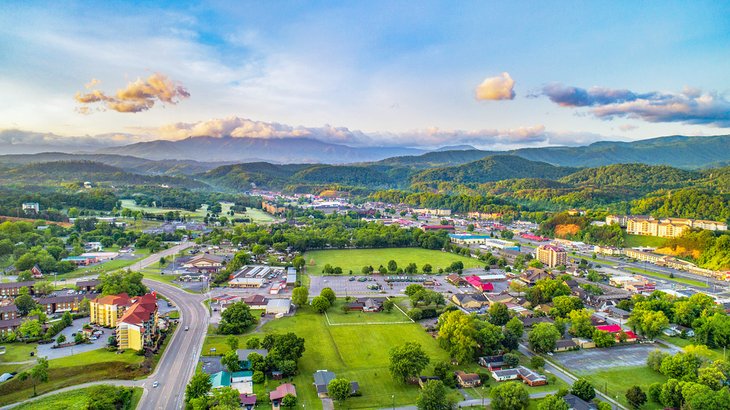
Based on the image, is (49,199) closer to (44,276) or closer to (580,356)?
(44,276)

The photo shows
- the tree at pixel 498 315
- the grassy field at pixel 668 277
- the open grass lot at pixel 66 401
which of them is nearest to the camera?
the open grass lot at pixel 66 401

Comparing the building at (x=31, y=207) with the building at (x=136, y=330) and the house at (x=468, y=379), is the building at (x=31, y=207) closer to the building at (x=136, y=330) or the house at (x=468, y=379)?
the building at (x=136, y=330)

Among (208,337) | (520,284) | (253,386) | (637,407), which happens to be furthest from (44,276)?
(637,407)

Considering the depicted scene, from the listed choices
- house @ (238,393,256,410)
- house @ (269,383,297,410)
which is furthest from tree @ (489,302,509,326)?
house @ (238,393,256,410)

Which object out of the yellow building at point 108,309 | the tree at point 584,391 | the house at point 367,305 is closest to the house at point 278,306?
the house at point 367,305

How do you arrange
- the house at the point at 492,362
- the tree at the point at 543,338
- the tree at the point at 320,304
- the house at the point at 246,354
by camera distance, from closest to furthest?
the house at the point at 246,354, the house at the point at 492,362, the tree at the point at 543,338, the tree at the point at 320,304

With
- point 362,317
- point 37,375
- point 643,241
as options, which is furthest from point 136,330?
point 643,241

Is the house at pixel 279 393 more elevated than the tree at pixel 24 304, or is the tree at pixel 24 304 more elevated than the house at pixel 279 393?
the tree at pixel 24 304
